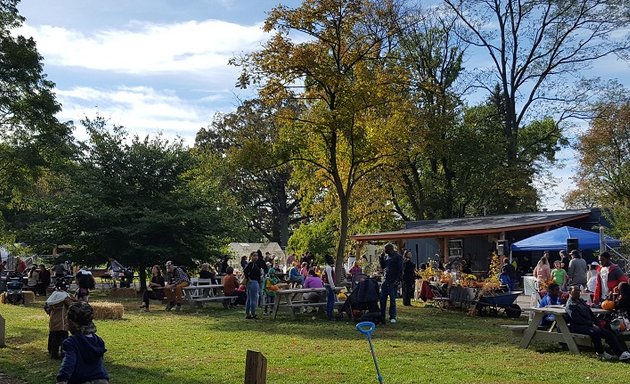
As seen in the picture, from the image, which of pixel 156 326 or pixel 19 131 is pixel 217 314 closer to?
pixel 156 326

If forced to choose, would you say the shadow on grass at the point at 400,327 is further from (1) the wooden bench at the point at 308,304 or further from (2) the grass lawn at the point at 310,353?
(1) the wooden bench at the point at 308,304

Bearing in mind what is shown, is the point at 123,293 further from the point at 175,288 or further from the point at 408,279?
the point at 408,279

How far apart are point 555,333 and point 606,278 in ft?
11.0

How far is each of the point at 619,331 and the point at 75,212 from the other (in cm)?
1999

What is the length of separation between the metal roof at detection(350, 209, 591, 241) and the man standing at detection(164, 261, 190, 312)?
47.5 ft

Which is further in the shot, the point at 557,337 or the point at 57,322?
the point at 557,337

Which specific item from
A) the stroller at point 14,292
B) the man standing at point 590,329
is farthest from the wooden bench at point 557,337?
the stroller at point 14,292

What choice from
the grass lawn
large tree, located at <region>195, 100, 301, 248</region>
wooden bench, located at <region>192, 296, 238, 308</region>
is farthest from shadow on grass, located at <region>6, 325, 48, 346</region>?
large tree, located at <region>195, 100, 301, 248</region>

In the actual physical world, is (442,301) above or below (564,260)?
below

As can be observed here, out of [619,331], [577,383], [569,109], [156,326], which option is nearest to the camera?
[577,383]

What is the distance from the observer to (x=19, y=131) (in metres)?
29.6

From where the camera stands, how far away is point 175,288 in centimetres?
1914

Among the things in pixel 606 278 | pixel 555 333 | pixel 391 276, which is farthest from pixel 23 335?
pixel 606 278

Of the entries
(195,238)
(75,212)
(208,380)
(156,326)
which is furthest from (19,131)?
(208,380)
